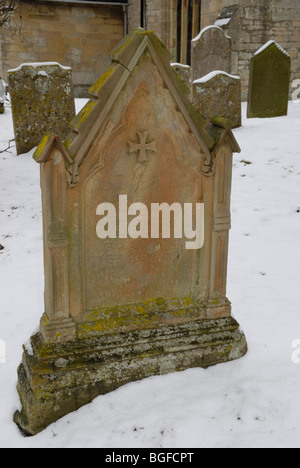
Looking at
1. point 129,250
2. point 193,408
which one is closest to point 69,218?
point 129,250

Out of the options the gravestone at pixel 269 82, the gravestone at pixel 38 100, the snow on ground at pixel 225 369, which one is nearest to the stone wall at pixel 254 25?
the gravestone at pixel 269 82

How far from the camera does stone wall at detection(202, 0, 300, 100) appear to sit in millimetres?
11953

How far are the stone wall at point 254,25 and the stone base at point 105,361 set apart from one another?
10768mm

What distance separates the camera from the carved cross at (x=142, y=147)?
2.67 metres

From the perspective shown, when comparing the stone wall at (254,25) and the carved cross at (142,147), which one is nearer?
the carved cross at (142,147)

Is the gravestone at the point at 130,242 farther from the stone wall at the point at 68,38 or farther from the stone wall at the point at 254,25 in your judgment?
the stone wall at the point at 68,38

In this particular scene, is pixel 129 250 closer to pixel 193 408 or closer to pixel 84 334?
pixel 84 334

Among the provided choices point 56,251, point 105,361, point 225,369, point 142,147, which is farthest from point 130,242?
point 225,369

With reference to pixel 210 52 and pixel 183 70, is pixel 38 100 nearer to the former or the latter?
pixel 183 70

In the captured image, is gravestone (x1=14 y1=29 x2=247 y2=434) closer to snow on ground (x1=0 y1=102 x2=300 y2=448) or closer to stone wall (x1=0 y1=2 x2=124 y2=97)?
snow on ground (x1=0 y1=102 x2=300 y2=448)

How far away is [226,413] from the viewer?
8.64 feet

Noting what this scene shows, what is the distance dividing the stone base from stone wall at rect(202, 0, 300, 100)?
10.8m

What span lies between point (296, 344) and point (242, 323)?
1.42ft

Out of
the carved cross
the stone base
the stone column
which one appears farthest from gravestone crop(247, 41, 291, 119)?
the stone column
